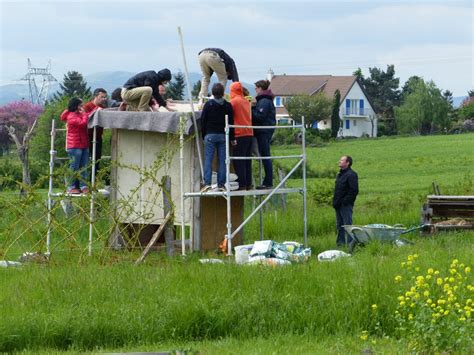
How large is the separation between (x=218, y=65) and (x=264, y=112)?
Answer: 3.95ft

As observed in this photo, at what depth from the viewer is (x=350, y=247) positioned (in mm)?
17562

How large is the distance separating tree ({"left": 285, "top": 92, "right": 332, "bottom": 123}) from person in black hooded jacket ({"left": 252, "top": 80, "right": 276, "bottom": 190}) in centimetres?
8068

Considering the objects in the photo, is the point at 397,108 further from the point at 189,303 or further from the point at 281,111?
the point at 189,303

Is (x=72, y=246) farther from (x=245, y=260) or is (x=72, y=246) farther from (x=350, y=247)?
(x=350, y=247)

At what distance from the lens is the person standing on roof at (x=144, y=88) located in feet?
61.8

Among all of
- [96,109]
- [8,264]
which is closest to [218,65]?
[96,109]

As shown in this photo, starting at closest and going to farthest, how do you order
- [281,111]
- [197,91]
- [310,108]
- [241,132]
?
Answer: [241,132], [197,91], [310,108], [281,111]

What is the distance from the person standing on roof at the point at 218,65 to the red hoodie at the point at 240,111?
924 mm

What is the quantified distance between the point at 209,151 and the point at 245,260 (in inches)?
85.6

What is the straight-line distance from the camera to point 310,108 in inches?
3974

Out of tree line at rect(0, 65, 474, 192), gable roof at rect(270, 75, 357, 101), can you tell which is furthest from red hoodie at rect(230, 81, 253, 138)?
gable roof at rect(270, 75, 357, 101)

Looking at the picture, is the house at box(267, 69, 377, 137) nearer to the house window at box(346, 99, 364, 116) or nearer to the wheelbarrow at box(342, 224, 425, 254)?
the house window at box(346, 99, 364, 116)

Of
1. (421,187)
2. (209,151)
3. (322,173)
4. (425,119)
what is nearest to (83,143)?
(209,151)

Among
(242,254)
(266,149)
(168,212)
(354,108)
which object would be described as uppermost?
(354,108)
